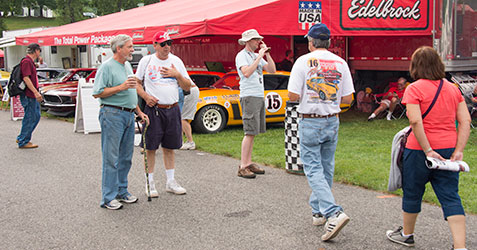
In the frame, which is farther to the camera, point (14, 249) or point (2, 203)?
point (2, 203)

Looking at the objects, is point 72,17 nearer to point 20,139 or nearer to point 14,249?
point 20,139

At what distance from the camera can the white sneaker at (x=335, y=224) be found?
4.33 m

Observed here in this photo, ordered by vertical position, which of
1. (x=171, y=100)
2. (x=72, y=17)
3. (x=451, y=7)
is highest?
(x=72, y=17)

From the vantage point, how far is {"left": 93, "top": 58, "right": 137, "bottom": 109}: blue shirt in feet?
18.0

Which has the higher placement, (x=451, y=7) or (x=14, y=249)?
(x=451, y=7)

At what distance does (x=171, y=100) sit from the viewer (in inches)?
235

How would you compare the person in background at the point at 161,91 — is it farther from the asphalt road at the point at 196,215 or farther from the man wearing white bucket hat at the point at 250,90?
the man wearing white bucket hat at the point at 250,90

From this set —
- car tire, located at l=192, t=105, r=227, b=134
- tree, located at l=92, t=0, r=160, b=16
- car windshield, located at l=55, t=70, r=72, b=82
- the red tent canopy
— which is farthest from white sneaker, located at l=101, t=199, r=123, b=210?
tree, located at l=92, t=0, r=160, b=16

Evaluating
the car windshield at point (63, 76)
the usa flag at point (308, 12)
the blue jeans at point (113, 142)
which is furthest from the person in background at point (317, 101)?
the car windshield at point (63, 76)

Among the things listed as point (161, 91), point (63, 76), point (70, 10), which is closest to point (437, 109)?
point (161, 91)

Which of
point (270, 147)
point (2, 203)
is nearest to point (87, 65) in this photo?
point (270, 147)

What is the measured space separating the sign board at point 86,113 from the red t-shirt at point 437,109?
9068mm

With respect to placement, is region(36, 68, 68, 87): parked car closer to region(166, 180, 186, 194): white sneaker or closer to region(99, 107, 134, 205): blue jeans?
region(166, 180, 186, 194): white sneaker

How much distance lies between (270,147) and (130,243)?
16.3 ft
